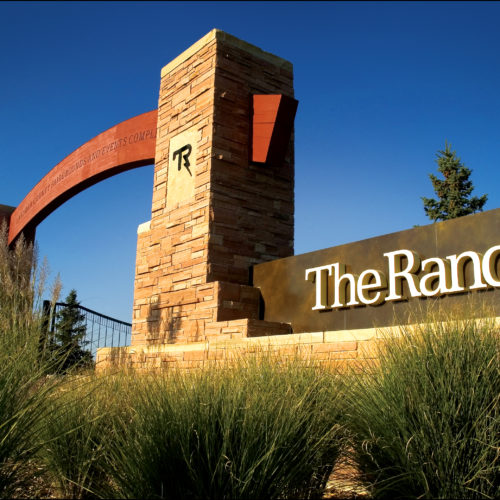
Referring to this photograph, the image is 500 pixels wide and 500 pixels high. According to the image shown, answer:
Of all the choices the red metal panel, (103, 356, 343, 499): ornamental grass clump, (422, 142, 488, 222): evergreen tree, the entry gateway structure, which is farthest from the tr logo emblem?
(422, 142, 488, 222): evergreen tree

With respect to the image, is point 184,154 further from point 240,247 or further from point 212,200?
point 240,247

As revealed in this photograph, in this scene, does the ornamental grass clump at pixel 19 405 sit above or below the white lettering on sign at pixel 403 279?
below

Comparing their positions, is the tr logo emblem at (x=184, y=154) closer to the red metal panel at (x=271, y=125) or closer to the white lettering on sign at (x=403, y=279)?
the red metal panel at (x=271, y=125)

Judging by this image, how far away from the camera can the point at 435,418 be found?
343 centimetres

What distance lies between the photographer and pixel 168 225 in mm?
9625

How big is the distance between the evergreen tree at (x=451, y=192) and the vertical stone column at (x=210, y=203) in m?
14.6

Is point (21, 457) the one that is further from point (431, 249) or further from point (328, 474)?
point (431, 249)

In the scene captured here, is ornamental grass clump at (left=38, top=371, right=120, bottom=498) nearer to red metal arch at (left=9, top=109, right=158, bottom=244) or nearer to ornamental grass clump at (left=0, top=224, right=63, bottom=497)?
ornamental grass clump at (left=0, top=224, right=63, bottom=497)

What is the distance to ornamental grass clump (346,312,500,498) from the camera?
332 centimetres

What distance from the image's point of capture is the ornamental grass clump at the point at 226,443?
123 inches

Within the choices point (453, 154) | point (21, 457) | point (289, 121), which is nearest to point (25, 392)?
point (21, 457)

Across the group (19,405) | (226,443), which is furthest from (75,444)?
(226,443)

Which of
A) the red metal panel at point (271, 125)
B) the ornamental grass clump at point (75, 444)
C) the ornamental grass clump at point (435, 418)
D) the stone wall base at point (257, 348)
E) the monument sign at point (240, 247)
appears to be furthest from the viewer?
the red metal panel at point (271, 125)

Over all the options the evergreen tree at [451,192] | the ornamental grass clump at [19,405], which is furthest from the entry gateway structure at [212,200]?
the evergreen tree at [451,192]
